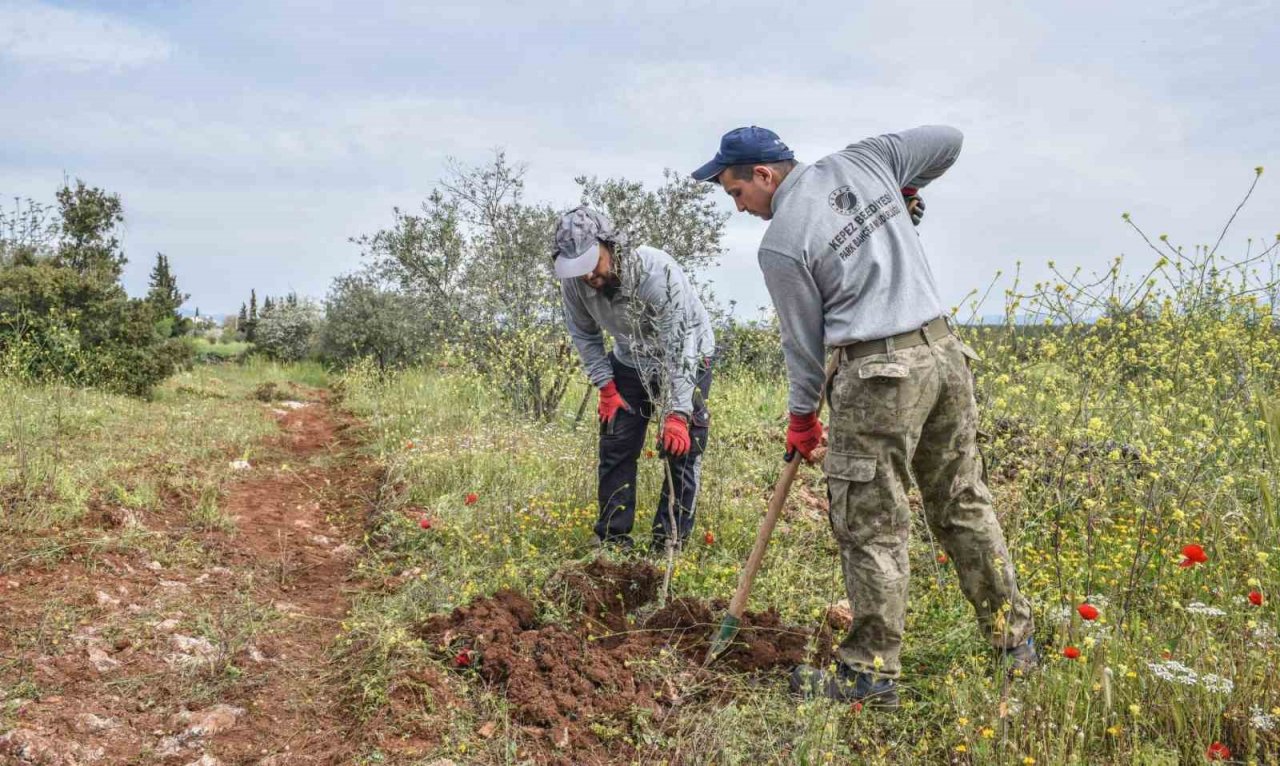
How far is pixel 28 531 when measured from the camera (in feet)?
14.5

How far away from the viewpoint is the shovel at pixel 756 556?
3.01m

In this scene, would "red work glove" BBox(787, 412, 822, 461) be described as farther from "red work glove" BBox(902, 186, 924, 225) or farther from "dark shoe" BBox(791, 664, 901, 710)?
"red work glove" BBox(902, 186, 924, 225)

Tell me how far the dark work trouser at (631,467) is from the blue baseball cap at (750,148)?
56.8 inches

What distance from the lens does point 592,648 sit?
10.8ft

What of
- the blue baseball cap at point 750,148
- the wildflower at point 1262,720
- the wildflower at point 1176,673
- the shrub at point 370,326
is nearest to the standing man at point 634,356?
the blue baseball cap at point 750,148

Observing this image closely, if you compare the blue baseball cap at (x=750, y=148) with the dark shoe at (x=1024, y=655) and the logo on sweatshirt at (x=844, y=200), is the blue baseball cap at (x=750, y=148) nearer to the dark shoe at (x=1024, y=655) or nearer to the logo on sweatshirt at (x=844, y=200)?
the logo on sweatshirt at (x=844, y=200)

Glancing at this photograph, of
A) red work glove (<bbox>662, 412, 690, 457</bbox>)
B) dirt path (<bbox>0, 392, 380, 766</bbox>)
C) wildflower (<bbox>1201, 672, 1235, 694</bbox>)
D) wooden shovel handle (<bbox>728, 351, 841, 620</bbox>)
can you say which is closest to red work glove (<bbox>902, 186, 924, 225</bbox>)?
wooden shovel handle (<bbox>728, 351, 841, 620</bbox>)

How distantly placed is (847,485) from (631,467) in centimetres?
173

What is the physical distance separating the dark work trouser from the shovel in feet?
3.50

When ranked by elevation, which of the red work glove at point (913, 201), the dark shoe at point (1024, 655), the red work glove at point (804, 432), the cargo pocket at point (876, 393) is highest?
the red work glove at point (913, 201)

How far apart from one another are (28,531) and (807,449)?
415cm

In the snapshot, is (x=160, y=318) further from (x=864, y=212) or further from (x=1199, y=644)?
(x=1199, y=644)

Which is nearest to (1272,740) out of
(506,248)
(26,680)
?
(26,680)

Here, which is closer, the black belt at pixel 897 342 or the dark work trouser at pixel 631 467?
the black belt at pixel 897 342
